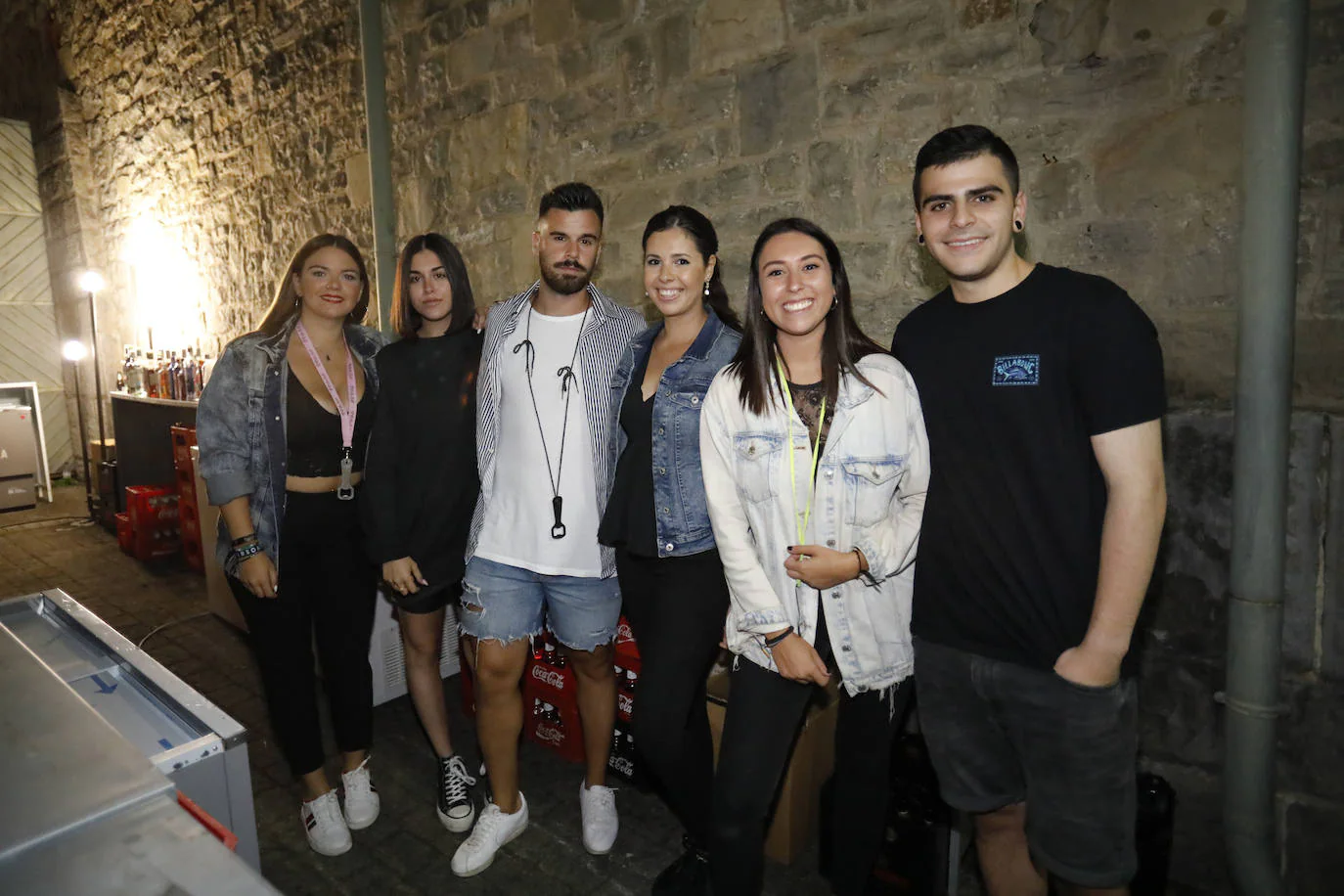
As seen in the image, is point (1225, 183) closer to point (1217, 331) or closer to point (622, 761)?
point (1217, 331)

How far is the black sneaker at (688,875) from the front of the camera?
222 cm

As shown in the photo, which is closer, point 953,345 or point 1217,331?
point 953,345

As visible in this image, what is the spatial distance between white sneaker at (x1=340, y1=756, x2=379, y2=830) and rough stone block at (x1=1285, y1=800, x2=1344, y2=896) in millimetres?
2745

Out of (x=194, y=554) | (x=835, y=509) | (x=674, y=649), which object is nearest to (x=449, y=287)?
(x=674, y=649)

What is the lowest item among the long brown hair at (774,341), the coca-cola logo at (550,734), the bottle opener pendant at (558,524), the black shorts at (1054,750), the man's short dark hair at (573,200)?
the coca-cola logo at (550,734)

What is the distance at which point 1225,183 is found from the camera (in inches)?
82.8

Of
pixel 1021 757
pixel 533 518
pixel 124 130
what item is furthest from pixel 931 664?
pixel 124 130

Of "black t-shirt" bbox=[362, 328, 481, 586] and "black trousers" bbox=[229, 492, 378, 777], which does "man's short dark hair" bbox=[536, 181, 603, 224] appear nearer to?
"black t-shirt" bbox=[362, 328, 481, 586]

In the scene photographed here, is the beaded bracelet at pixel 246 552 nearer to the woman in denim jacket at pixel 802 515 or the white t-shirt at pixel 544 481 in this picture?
the white t-shirt at pixel 544 481

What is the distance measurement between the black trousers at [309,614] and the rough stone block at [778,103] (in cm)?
199

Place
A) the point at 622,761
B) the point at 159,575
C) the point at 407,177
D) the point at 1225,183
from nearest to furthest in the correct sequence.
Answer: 1. the point at 1225,183
2. the point at 622,761
3. the point at 407,177
4. the point at 159,575

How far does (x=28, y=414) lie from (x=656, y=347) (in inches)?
334

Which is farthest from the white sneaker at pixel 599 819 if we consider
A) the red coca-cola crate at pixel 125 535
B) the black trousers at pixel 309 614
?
the red coca-cola crate at pixel 125 535

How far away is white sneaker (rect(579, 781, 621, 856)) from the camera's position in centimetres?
250
